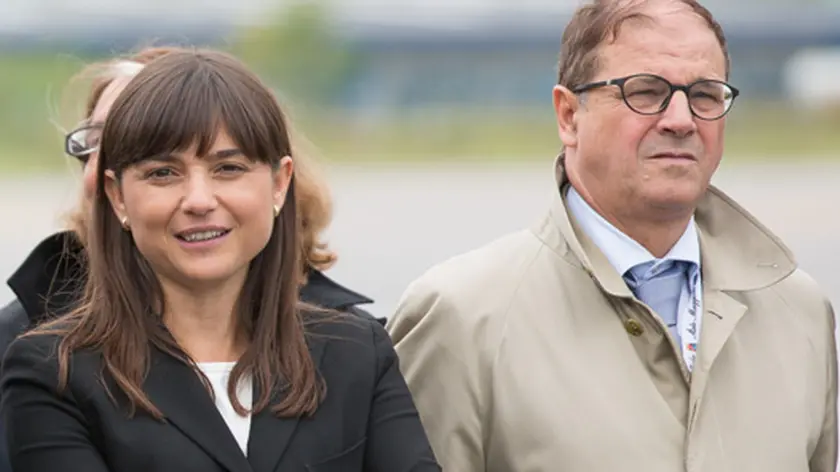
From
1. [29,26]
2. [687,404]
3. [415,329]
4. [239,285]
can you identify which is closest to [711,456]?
[687,404]

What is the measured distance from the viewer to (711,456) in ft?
13.2

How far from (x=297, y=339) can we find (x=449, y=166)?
2660 centimetres

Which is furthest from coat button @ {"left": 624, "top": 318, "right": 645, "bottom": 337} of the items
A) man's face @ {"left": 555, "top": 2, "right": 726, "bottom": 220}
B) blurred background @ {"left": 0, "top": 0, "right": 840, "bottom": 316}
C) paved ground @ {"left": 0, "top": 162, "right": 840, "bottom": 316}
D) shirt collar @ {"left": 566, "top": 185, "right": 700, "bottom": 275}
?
blurred background @ {"left": 0, "top": 0, "right": 840, "bottom": 316}

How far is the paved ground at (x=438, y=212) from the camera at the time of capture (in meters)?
16.7

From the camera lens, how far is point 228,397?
365 cm

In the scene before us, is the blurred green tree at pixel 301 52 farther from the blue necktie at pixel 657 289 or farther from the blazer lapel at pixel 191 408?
the blazer lapel at pixel 191 408

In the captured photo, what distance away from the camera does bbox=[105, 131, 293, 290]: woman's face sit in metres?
3.61

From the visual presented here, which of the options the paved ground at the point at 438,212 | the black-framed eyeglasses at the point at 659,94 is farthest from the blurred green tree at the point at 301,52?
the black-framed eyeglasses at the point at 659,94

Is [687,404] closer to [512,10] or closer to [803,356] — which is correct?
[803,356]

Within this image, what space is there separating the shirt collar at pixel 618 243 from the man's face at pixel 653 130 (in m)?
0.04

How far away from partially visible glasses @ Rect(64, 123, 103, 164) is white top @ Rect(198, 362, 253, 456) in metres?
0.97

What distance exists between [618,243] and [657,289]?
14 cm

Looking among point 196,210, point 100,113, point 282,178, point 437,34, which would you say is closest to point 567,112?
point 282,178

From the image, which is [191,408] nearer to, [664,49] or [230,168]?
[230,168]
